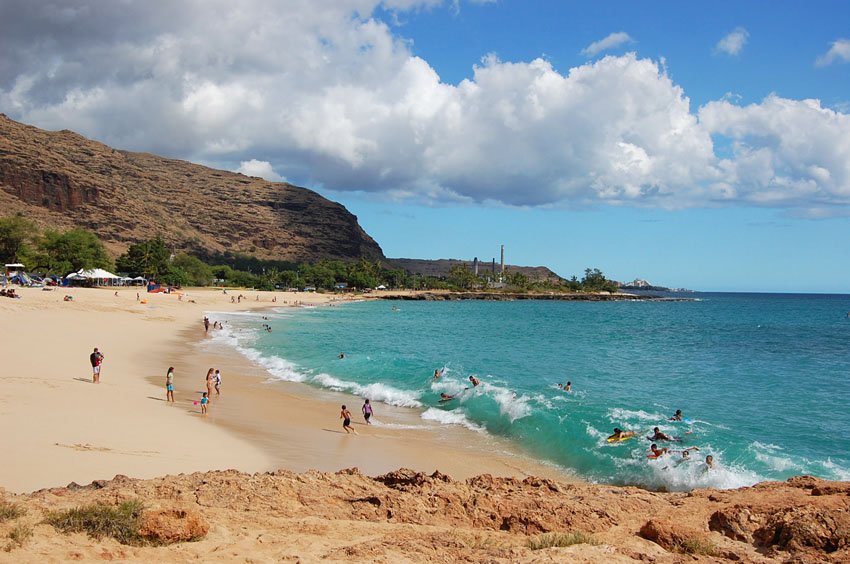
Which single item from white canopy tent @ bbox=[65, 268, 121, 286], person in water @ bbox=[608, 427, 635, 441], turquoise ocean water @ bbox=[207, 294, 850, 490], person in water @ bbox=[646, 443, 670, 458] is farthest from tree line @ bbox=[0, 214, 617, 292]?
person in water @ bbox=[646, 443, 670, 458]

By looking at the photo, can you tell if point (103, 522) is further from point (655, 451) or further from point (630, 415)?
point (630, 415)

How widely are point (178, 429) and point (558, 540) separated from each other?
36.9ft

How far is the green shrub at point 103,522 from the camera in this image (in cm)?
615

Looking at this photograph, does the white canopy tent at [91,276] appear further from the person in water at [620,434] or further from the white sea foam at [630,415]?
the person in water at [620,434]

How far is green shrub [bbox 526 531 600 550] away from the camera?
6523mm

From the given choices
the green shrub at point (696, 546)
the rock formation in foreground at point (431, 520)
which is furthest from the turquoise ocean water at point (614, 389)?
the green shrub at point (696, 546)

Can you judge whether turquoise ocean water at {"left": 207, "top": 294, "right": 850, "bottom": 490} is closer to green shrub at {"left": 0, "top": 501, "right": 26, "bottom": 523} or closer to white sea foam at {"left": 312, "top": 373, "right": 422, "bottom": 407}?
white sea foam at {"left": 312, "top": 373, "right": 422, "bottom": 407}

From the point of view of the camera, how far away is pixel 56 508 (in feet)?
22.1

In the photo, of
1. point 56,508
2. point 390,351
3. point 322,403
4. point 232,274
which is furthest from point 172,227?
point 56,508

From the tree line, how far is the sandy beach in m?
62.8

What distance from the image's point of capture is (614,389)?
25844 millimetres

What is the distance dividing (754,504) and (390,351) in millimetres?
30861

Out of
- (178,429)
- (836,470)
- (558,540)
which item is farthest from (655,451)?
(178,429)

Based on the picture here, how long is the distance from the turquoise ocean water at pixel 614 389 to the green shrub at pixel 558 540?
729 centimetres
